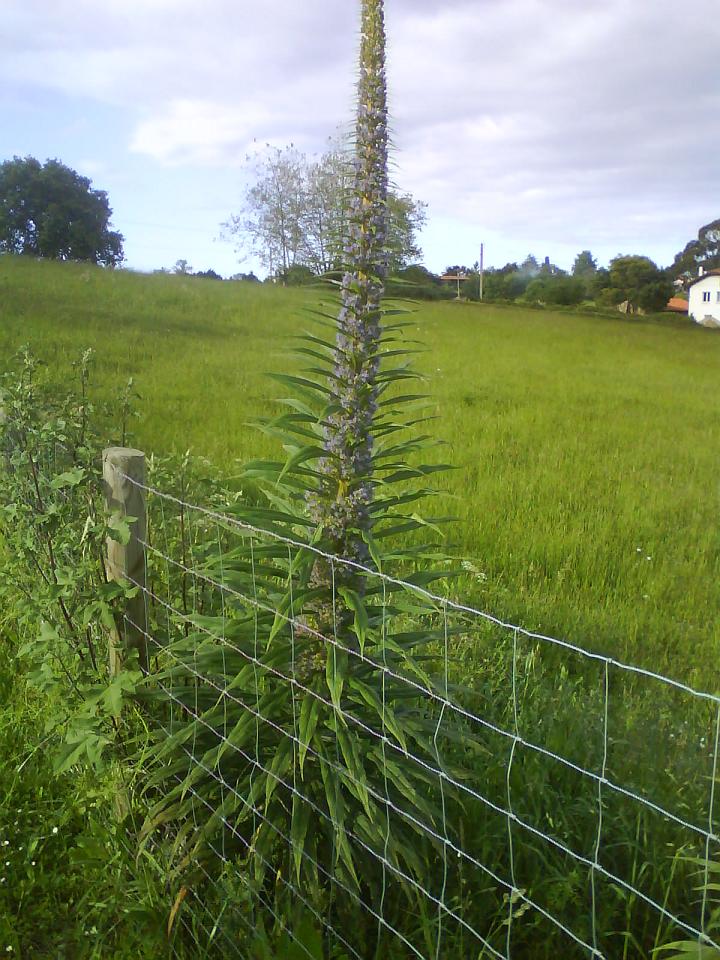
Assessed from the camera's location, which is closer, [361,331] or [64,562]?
[361,331]

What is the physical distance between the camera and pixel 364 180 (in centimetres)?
181

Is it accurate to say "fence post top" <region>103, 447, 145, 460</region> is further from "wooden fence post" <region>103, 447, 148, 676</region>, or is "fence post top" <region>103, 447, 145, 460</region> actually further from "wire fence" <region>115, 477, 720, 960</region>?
"wire fence" <region>115, 477, 720, 960</region>

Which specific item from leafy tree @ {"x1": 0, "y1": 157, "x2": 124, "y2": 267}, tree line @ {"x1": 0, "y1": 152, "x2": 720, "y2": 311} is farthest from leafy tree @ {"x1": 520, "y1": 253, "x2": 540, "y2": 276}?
leafy tree @ {"x1": 0, "y1": 157, "x2": 124, "y2": 267}

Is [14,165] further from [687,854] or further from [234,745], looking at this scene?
[687,854]

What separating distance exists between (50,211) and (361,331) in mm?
7325

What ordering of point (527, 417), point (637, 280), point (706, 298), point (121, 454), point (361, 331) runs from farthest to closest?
1. point (527, 417)
2. point (637, 280)
3. point (706, 298)
4. point (121, 454)
5. point (361, 331)

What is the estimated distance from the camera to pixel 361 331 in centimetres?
187

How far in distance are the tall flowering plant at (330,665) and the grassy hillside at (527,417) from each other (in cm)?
32

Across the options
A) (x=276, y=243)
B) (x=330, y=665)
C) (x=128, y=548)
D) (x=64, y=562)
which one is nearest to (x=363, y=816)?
(x=330, y=665)

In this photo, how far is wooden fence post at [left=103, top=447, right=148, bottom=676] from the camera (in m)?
2.47

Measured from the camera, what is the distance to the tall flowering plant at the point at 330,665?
6.10 ft

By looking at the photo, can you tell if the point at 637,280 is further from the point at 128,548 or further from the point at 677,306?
the point at 128,548

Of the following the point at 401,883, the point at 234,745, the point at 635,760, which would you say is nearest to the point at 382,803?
the point at 401,883

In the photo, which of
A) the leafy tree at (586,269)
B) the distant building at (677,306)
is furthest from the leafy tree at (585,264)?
the distant building at (677,306)
